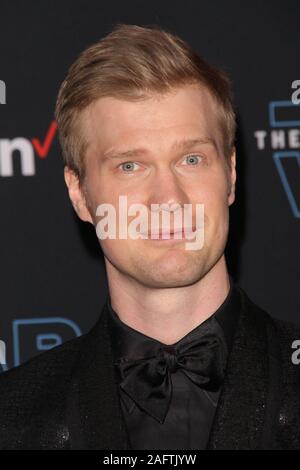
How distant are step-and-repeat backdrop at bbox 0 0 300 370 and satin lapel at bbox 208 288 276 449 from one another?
43.1 inches

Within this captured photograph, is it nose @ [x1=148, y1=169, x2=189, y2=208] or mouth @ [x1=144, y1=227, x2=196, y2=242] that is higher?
nose @ [x1=148, y1=169, x2=189, y2=208]

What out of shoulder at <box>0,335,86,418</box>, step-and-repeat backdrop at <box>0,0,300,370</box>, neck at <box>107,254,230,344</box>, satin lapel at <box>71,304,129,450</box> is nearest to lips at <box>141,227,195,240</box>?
neck at <box>107,254,230,344</box>

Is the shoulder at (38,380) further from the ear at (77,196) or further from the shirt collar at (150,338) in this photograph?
the ear at (77,196)

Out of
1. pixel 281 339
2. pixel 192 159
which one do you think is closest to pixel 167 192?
pixel 192 159

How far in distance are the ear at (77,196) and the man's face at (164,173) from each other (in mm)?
243

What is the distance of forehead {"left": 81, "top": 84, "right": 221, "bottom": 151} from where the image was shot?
3105 millimetres

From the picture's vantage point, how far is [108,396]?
311 centimetres

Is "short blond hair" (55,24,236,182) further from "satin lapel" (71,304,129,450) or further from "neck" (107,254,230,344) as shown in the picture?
"satin lapel" (71,304,129,450)

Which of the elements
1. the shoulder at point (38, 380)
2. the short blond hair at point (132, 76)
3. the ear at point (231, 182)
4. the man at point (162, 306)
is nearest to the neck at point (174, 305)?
the man at point (162, 306)

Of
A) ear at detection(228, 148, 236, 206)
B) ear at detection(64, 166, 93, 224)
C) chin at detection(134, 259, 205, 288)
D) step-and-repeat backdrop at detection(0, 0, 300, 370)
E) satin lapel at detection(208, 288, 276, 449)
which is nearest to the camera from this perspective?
satin lapel at detection(208, 288, 276, 449)

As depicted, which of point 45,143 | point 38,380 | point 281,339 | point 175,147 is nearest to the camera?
point 175,147

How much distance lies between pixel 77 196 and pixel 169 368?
0.81 m

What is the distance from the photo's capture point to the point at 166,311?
10.4 ft

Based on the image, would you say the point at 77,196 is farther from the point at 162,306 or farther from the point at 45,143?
the point at 45,143
